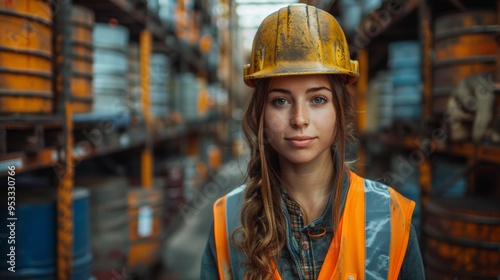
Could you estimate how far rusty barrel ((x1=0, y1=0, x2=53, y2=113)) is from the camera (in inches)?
129

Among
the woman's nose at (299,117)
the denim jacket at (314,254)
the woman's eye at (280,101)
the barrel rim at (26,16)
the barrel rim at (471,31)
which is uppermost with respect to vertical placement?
the barrel rim at (471,31)

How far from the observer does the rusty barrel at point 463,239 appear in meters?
3.92

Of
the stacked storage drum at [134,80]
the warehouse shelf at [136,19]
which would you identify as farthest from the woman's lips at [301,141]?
the stacked storage drum at [134,80]

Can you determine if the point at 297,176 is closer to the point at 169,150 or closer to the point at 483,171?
the point at 483,171

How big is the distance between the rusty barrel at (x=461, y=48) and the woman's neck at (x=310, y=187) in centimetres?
342

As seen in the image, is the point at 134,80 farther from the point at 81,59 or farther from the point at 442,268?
the point at 442,268

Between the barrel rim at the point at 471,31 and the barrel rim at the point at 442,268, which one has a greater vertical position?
the barrel rim at the point at 471,31

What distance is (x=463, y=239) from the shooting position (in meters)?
4.05

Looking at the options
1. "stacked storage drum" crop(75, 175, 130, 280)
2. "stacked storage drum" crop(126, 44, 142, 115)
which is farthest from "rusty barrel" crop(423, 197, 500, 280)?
"stacked storage drum" crop(126, 44, 142, 115)

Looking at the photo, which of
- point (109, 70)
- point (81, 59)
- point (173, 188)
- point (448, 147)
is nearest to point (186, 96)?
point (173, 188)

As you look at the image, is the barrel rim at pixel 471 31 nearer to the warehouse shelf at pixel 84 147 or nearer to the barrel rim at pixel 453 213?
the barrel rim at pixel 453 213

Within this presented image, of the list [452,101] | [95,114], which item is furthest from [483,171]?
[95,114]

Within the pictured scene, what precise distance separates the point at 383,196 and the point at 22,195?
130 inches

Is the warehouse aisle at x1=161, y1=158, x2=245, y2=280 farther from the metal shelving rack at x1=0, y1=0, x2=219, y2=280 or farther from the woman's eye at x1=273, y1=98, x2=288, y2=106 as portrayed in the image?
the woman's eye at x1=273, y1=98, x2=288, y2=106
